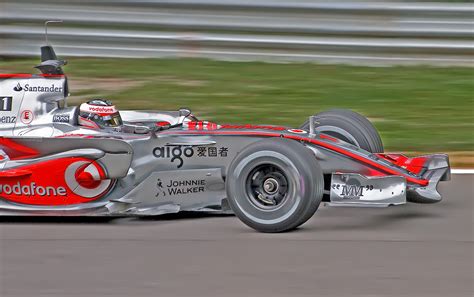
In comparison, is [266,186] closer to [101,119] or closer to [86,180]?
[86,180]

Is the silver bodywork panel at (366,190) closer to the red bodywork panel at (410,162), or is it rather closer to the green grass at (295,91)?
the red bodywork panel at (410,162)

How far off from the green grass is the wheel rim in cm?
394

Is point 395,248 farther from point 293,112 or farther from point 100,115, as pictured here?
point 293,112

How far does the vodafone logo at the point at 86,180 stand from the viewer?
7371 mm

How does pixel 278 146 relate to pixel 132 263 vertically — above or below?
above

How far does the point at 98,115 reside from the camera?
7.83 metres

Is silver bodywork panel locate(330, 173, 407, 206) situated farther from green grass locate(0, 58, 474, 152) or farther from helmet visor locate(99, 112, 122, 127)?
green grass locate(0, 58, 474, 152)

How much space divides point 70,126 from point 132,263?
182 centimetres

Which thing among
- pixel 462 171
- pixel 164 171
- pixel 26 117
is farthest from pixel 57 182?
pixel 462 171

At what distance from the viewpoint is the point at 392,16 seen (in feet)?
42.8

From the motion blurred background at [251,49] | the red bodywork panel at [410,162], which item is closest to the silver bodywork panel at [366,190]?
the red bodywork panel at [410,162]

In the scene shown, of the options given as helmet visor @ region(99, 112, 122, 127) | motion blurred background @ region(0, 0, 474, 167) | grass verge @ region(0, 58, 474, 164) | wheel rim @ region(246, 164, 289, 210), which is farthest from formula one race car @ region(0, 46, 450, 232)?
motion blurred background @ region(0, 0, 474, 167)

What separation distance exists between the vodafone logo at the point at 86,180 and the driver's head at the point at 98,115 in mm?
507

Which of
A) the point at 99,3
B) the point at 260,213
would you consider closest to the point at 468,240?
the point at 260,213
